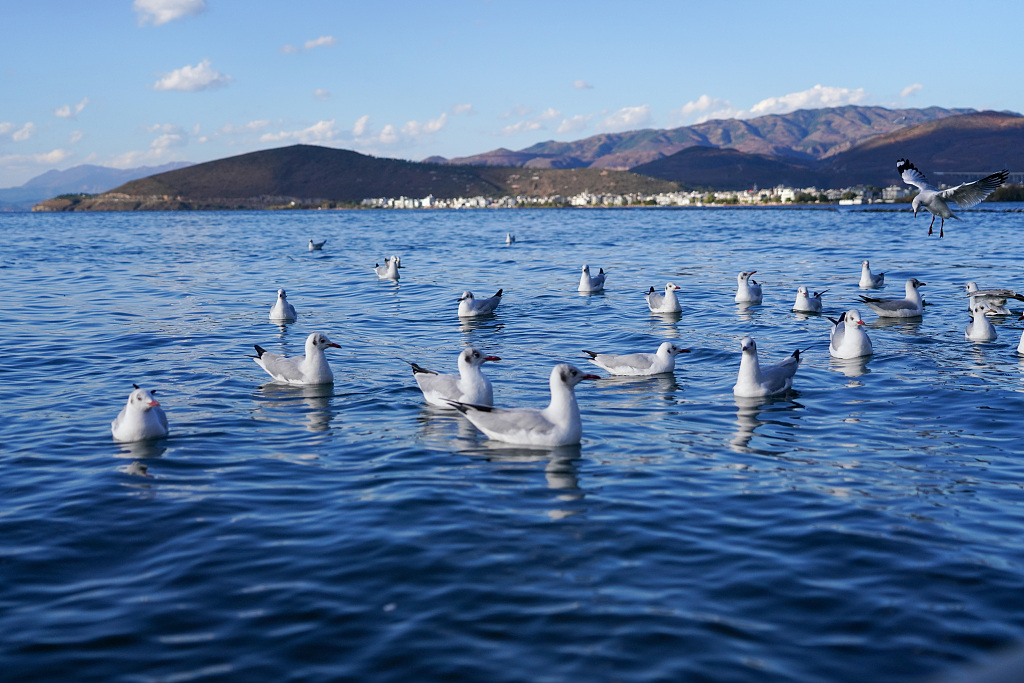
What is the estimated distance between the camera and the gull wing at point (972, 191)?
1663 centimetres

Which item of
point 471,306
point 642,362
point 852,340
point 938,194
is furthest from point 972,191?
point 471,306

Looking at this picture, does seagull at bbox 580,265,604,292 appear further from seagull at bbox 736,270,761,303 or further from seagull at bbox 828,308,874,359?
seagull at bbox 828,308,874,359

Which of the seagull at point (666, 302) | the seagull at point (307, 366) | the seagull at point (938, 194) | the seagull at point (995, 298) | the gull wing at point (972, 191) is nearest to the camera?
the seagull at point (307, 366)

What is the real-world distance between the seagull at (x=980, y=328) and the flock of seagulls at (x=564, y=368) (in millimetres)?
20

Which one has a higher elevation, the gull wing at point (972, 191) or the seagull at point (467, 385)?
the gull wing at point (972, 191)

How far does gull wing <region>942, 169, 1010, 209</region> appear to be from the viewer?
16.6m

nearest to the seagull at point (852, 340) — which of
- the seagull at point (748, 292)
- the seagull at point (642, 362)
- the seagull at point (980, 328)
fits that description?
the seagull at point (980, 328)

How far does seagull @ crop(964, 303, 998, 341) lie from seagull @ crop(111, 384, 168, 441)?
15941 mm

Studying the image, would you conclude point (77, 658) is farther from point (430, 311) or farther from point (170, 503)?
point (430, 311)

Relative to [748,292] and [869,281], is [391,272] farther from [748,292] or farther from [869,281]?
[869,281]

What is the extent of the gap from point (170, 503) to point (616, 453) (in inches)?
204

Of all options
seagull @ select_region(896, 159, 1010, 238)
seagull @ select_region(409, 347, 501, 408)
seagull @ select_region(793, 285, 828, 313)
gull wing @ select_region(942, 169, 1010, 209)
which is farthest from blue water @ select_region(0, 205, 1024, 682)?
seagull @ select_region(793, 285, 828, 313)

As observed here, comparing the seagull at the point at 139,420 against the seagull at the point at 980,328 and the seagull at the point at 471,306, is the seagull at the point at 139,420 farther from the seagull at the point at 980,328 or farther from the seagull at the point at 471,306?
the seagull at the point at 980,328

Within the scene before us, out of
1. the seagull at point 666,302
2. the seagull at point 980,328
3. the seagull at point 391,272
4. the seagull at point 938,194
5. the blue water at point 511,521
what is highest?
the seagull at point 938,194
